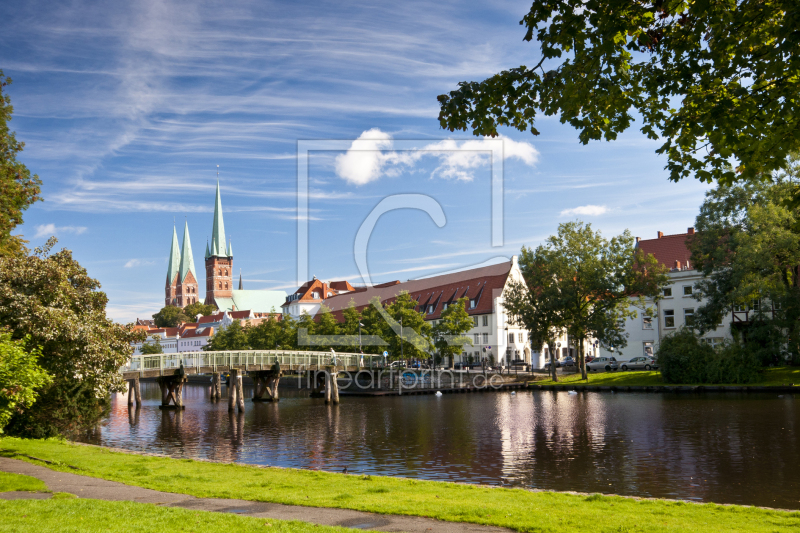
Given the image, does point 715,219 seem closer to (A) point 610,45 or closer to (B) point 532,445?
(B) point 532,445

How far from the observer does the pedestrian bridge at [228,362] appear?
172 feet

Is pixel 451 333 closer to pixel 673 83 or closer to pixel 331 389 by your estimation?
pixel 331 389

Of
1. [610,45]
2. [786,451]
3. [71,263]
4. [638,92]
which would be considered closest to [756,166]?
[638,92]

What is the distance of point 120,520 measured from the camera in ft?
34.6

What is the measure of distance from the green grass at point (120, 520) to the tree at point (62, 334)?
7020 mm

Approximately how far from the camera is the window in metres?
79.9

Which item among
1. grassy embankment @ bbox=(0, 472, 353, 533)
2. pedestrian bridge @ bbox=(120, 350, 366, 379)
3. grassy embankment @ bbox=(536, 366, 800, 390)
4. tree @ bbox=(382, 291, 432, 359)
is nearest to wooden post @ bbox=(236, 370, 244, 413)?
pedestrian bridge @ bbox=(120, 350, 366, 379)

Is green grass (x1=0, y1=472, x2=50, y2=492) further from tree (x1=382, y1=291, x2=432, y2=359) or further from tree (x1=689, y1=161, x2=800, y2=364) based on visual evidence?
tree (x1=382, y1=291, x2=432, y2=359)

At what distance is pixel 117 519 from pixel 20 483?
197 inches

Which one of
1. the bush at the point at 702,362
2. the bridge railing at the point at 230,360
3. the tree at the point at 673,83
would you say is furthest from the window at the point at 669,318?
the tree at the point at 673,83

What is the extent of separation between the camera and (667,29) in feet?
33.8

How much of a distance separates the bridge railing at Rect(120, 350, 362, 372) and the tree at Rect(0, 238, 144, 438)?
20.2 metres

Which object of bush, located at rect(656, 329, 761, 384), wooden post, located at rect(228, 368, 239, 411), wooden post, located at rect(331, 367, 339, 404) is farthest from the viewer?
wooden post, located at rect(331, 367, 339, 404)

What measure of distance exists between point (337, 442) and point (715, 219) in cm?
4674
